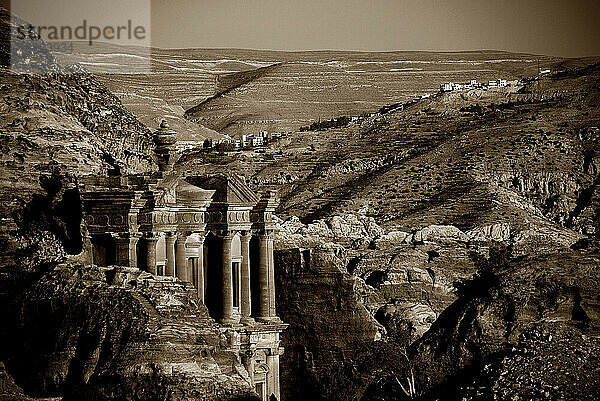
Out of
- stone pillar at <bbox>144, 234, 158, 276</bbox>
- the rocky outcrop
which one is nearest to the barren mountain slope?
stone pillar at <bbox>144, 234, 158, 276</bbox>

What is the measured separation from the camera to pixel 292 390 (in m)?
53.7

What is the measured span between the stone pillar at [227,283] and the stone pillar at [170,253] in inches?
128

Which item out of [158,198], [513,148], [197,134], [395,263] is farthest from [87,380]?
[197,134]

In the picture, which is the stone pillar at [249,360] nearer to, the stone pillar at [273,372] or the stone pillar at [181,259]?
the stone pillar at [273,372]

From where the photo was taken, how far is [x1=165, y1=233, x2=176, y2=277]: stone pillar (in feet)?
144

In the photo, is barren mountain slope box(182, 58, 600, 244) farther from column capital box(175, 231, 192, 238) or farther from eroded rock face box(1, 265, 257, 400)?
eroded rock face box(1, 265, 257, 400)

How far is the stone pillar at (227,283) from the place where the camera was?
47156 millimetres

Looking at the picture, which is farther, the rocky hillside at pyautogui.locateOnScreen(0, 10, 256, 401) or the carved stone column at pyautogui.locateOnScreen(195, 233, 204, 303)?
the carved stone column at pyautogui.locateOnScreen(195, 233, 204, 303)

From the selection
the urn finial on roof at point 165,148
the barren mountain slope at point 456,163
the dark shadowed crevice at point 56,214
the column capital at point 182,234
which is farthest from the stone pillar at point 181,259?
the barren mountain slope at point 456,163

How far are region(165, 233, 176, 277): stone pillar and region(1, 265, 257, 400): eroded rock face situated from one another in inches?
351

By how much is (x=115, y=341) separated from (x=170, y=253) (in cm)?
1370

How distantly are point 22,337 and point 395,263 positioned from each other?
35.6 metres

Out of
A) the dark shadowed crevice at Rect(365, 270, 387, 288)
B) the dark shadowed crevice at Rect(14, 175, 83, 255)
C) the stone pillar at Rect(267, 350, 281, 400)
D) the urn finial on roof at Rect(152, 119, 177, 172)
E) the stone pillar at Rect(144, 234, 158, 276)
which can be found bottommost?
the stone pillar at Rect(267, 350, 281, 400)

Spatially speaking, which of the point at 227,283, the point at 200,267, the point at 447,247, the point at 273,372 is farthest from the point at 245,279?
the point at 447,247
